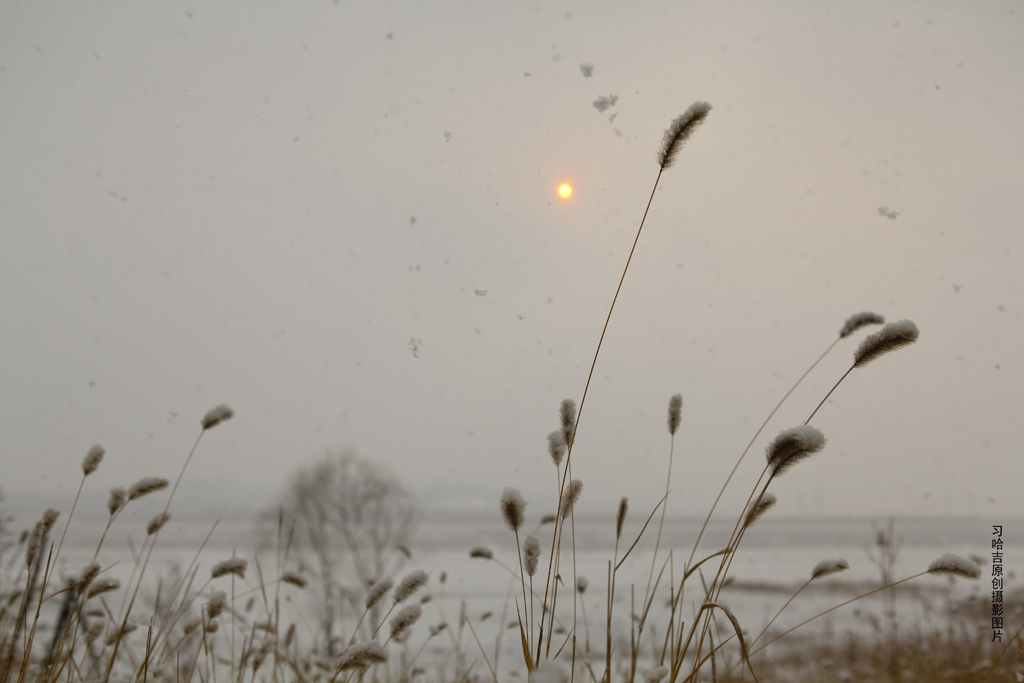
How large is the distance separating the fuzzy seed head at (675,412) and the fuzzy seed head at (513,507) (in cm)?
46

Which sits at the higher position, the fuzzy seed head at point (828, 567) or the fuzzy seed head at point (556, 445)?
the fuzzy seed head at point (556, 445)

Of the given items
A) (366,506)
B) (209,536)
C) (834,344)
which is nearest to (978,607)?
(834,344)

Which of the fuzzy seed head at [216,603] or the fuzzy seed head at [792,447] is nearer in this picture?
the fuzzy seed head at [792,447]

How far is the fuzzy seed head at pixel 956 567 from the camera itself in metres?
1.04

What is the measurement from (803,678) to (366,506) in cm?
1376

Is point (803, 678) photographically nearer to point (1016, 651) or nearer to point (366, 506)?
point (1016, 651)

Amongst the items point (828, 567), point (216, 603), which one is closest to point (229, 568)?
point (216, 603)

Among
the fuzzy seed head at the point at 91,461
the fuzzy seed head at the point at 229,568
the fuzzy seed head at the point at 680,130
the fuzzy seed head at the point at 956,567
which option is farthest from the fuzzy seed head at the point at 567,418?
the fuzzy seed head at the point at 91,461

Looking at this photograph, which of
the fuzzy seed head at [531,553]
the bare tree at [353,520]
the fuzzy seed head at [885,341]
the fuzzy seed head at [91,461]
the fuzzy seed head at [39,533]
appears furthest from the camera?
the bare tree at [353,520]

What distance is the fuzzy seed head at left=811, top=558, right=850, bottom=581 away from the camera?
46.8 inches

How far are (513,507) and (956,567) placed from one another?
0.78m

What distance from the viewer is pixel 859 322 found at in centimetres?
118

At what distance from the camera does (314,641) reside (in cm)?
237

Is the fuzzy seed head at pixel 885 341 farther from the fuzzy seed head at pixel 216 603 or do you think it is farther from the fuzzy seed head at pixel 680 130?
the fuzzy seed head at pixel 216 603
